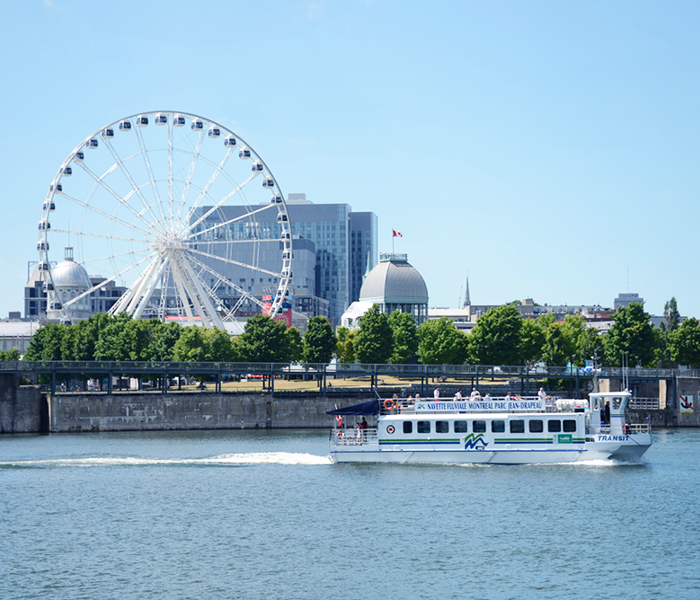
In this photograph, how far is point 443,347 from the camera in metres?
146

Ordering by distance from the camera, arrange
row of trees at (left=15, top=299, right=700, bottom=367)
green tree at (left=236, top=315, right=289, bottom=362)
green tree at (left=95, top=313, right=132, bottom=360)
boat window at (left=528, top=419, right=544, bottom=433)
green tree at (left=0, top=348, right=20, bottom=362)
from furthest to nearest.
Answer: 1. green tree at (left=0, top=348, right=20, bottom=362)
2. green tree at (left=95, top=313, right=132, bottom=360)
3. green tree at (left=236, top=315, right=289, bottom=362)
4. row of trees at (left=15, top=299, right=700, bottom=367)
5. boat window at (left=528, top=419, right=544, bottom=433)

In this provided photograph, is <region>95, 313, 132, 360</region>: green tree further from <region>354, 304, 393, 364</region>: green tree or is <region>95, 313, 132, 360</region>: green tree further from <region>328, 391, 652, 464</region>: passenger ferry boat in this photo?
<region>328, 391, 652, 464</region>: passenger ferry boat

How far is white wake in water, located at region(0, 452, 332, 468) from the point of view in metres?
71.0

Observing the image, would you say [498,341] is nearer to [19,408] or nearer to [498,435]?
[498,435]

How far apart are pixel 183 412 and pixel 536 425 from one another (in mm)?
48603

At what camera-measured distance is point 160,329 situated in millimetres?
137500

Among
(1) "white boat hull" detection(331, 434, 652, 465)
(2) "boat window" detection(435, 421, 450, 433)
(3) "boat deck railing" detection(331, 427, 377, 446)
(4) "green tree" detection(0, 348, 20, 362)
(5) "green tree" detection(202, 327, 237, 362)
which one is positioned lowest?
(1) "white boat hull" detection(331, 434, 652, 465)

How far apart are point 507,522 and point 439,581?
37.8 feet

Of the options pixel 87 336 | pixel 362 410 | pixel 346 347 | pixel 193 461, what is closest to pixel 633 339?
pixel 346 347

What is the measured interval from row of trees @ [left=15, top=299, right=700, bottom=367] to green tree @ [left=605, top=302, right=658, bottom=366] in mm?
135

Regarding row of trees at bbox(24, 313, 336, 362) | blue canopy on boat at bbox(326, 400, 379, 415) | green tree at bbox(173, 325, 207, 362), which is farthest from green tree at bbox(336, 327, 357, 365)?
blue canopy on boat at bbox(326, 400, 379, 415)

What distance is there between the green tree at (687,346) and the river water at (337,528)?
5068cm

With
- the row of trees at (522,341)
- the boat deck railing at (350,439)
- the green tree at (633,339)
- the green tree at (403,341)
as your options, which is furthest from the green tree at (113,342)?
the green tree at (633,339)

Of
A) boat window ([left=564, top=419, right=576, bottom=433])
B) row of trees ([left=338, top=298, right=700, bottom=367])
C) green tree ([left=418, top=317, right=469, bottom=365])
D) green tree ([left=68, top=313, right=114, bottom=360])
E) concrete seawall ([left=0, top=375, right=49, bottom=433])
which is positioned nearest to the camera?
boat window ([left=564, top=419, right=576, bottom=433])
